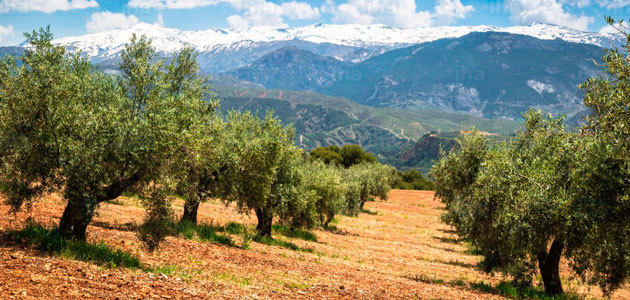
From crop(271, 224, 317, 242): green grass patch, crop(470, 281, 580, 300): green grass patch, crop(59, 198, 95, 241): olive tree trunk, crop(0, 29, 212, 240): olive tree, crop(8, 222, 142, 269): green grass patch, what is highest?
crop(0, 29, 212, 240): olive tree

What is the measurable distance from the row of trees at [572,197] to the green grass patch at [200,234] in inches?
625

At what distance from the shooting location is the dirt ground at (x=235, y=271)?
12.9 metres

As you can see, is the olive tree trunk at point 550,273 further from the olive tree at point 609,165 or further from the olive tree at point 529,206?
the olive tree at point 609,165

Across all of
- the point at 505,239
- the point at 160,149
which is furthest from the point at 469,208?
the point at 160,149

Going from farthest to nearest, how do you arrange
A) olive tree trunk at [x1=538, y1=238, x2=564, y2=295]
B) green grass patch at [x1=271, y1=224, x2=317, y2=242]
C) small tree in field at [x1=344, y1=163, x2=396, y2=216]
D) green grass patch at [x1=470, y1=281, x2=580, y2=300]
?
small tree in field at [x1=344, y1=163, x2=396, y2=216] → green grass patch at [x1=271, y1=224, x2=317, y2=242] → olive tree trunk at [x1=538, y1=238, x2=564, y2=295] → green grass patch at [x1=470, y1=281, x2=580, y2=300]

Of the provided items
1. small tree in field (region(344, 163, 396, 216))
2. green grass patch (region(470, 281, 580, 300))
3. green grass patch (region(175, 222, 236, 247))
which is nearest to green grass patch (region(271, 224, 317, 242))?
green grass patch (region(175, 222, 236, 247))

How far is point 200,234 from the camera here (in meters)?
26.0

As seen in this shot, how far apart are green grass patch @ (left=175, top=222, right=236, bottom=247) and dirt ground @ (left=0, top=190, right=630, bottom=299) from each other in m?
0.98

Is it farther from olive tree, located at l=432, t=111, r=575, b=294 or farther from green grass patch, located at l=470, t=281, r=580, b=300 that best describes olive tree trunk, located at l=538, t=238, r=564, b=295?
green grass patch, located at l=470, t=281, r=580, b=300

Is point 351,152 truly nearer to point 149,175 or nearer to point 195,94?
point 195,94

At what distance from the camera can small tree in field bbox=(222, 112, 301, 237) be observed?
88.2ft

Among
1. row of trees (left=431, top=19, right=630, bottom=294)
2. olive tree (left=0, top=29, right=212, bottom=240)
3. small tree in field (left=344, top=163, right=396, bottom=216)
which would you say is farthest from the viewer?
small tree in field (left=344, top=163, right=396, bottom=216)

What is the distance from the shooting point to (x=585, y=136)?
1667cm

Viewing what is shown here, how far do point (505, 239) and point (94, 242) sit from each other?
1923 cm
